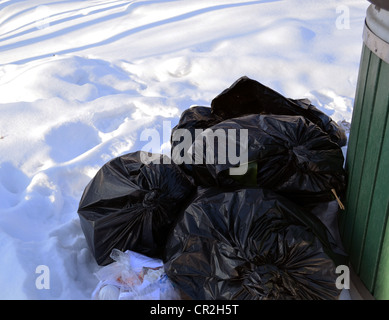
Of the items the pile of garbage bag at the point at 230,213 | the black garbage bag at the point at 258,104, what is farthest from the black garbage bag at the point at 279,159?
the black garbage bag at the point at 258,104

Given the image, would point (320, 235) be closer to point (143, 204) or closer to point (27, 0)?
point (143, 204)

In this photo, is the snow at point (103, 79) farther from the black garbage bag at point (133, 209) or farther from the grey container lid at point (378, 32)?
the grey container lid at point (378, 32)

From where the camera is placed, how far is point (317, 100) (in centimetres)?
337

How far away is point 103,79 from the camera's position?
378 centimetres

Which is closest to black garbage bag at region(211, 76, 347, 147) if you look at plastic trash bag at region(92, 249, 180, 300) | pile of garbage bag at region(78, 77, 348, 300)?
pile of garbage bag at region(78, 77, 348, 300)

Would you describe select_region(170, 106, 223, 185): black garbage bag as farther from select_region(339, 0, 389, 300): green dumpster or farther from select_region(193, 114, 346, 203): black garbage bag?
select_region(339, 0, 389, 300): green dumpster

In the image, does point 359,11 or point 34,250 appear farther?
point 359,11

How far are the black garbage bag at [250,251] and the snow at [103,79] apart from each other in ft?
1.60

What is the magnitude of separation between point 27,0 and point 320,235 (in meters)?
5.49

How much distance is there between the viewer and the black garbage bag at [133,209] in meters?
1.90

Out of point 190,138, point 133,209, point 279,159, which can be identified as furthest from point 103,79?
point 279,159

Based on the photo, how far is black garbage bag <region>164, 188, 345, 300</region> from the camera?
1557 mm

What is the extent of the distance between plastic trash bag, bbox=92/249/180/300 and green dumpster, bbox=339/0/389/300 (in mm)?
759
